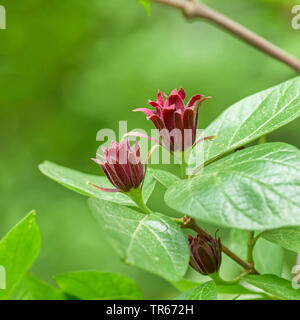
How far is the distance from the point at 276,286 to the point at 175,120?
7.1 inches

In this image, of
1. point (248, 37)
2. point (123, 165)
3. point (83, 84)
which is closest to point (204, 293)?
point (123, 165)

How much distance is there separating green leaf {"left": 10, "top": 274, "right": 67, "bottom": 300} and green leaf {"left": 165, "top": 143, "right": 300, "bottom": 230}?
0.20 meters

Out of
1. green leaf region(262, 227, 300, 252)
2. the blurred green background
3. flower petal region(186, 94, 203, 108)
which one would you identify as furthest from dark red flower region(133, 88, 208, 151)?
the blurred green background

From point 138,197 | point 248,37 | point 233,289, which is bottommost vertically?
point 233,289

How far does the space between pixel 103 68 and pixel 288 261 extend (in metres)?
1.08

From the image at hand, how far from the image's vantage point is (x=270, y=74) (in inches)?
63.1

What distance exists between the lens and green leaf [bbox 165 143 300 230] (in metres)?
0.33

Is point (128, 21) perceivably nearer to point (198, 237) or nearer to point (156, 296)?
point (156, 296)

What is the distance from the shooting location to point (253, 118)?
0.46 metres

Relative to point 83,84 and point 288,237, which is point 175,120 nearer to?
point 288,237

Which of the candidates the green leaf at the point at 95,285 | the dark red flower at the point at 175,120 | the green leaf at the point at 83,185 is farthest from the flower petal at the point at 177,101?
the green leaf at the point at 95,285

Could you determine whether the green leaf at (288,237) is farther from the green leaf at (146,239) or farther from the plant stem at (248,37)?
the plant stem at (248,37)

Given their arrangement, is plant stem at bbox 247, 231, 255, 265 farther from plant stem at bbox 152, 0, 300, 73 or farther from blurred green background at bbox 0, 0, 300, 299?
blurred green background at bbox 0, 0, 300, 299
